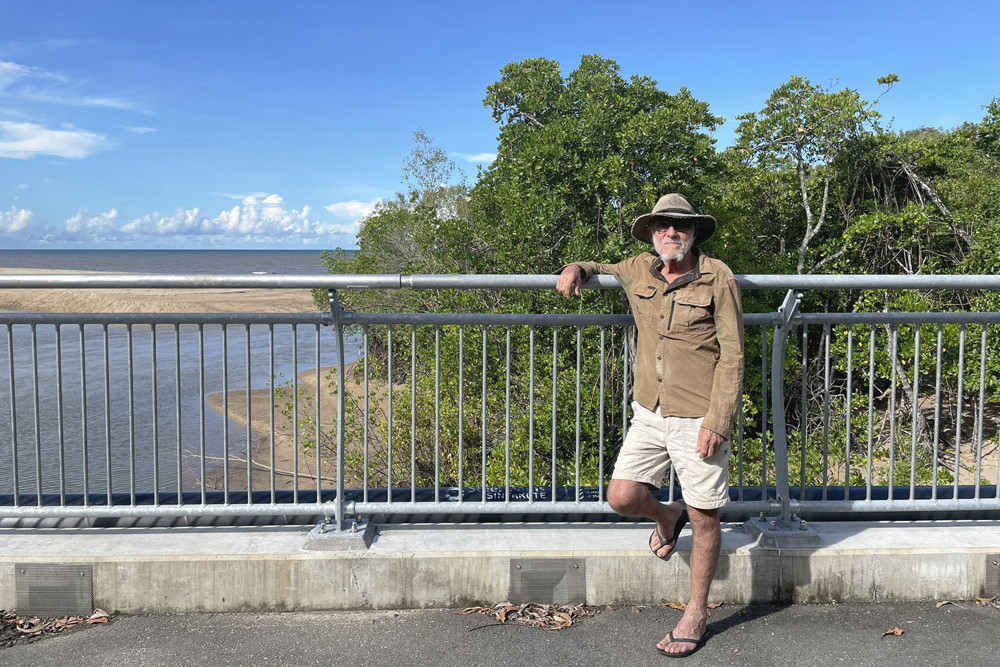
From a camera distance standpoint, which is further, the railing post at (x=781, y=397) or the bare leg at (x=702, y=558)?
the railing post at (x=781, y=397)

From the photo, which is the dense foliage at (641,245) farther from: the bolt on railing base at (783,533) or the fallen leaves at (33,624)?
the fallen leaves at (33,624)

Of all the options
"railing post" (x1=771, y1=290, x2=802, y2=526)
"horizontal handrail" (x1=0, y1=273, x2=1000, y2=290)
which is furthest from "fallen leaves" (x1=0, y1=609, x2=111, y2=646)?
"railing post" (x1=771, y1=290, x2=802, y2=526)

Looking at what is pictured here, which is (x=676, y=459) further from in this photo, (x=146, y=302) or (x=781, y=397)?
(x=146, y=302)

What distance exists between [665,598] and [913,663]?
1.08 metres

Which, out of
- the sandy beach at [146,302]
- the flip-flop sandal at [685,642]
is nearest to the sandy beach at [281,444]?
the flip-flop sandal at [685,642]

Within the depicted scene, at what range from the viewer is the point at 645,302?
3.80 m

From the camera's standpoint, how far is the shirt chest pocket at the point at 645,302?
3.77 m

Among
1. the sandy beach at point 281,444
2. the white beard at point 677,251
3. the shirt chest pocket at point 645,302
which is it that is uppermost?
the white beard at point 677,251

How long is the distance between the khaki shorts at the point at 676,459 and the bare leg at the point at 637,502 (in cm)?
4

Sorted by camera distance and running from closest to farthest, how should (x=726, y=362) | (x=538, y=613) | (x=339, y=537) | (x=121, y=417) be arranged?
1. (x=726, y=362)
2. (x=538, y=613)
3. (x=339, y=537)
4. (x=121, y=417)

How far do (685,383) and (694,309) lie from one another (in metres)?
0.32

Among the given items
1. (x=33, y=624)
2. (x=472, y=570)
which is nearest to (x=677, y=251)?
(x=472, y=570)

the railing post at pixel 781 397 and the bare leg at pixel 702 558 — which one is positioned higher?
the railing post at pixel 781 397

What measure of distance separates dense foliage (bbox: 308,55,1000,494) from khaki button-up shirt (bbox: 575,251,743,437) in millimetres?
3995
